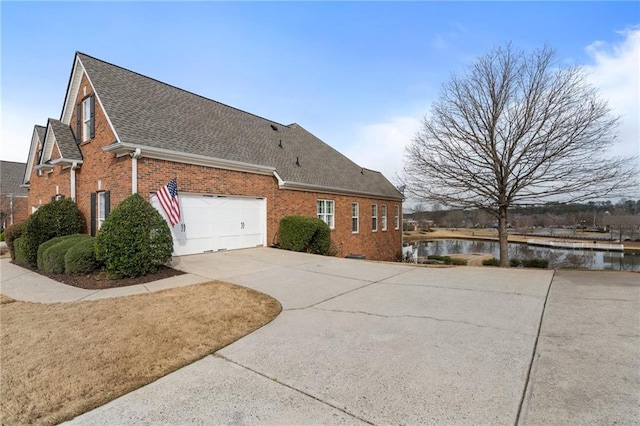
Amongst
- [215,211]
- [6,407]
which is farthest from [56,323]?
[215,211]

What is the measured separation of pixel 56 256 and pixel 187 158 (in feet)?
15.4

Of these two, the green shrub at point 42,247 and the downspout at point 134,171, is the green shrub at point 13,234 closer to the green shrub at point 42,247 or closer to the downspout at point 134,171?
the green shrub at point 42,247

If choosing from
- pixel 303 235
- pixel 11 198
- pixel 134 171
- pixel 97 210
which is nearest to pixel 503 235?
pixel 303 235

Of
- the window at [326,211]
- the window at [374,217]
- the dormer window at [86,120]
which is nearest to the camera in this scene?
the dormer window at [86,120]

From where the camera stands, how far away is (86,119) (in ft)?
40.4

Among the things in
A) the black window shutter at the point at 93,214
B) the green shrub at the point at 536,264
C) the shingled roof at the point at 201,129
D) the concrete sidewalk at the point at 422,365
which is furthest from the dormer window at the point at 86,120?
the green shrub at the point at 536,264

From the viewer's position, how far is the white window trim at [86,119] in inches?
477

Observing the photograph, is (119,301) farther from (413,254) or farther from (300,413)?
(413,254)

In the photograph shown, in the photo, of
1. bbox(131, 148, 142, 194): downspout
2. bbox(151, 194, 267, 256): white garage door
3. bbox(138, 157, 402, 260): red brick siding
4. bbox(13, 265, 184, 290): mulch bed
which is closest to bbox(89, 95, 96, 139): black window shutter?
bbox(131, 148, 142, 194): downspout

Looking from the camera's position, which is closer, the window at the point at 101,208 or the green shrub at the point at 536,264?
the window at the point at 101,208

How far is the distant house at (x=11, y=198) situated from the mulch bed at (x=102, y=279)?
85.6ft

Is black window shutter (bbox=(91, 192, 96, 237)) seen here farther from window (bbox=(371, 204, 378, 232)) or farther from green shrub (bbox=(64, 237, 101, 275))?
window (bbox=(371, 204, 378, 232))

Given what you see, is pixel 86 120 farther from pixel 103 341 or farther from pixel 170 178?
pixel 103 341

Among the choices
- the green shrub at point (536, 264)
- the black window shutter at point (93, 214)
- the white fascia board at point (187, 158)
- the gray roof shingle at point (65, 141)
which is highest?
the gray roof shingle at point (65, 141)
